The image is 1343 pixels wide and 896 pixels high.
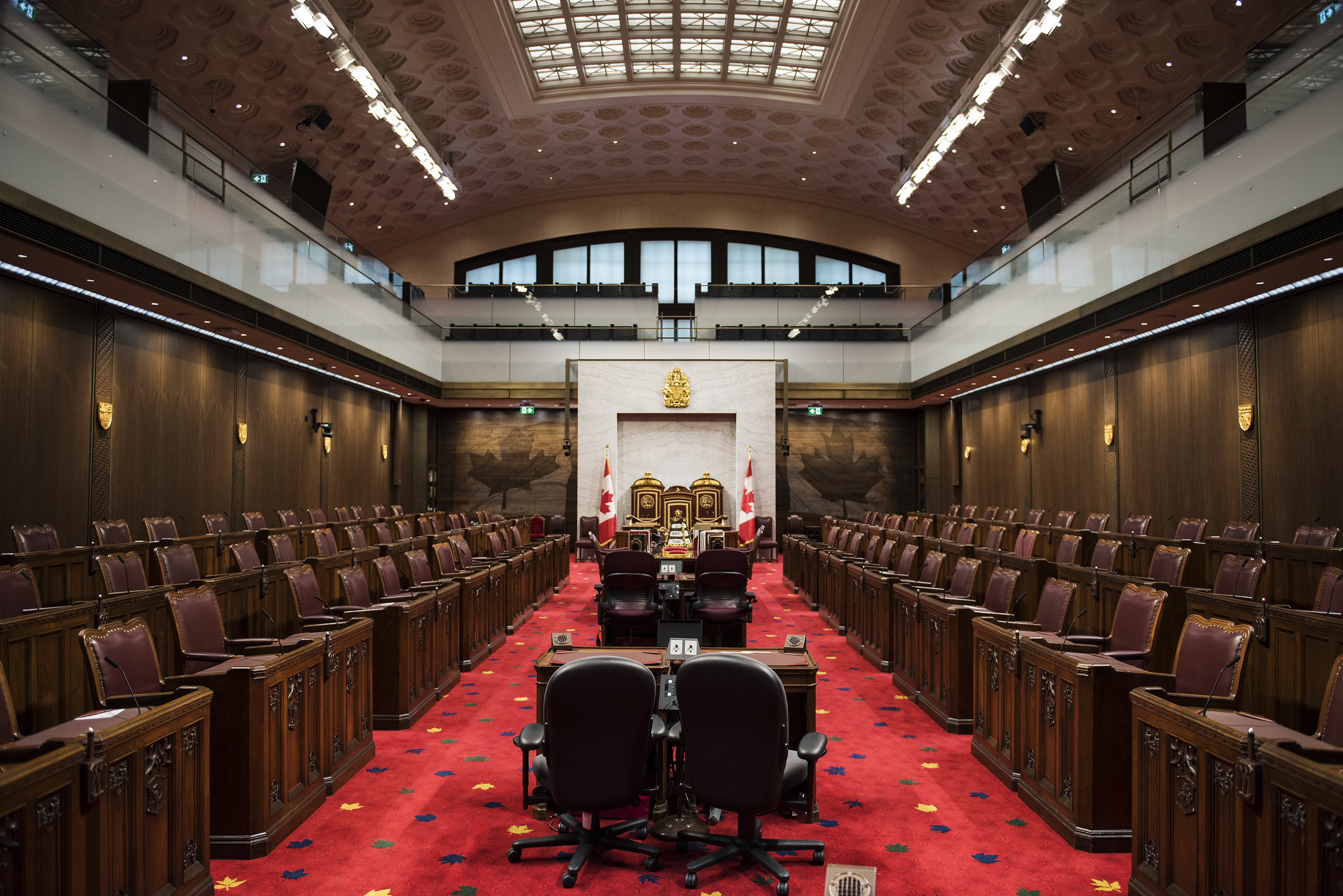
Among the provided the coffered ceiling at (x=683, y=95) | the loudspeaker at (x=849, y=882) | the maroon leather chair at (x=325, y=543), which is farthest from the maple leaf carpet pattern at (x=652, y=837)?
the coffered ceiling at (x=683, y=95)

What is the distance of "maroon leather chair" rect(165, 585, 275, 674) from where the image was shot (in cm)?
403

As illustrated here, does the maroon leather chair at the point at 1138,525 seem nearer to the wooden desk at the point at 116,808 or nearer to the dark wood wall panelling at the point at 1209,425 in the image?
the dark wood wall panelling at the point at 1209,425

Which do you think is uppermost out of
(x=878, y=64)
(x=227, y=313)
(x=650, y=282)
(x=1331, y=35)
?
(x=878, y=64)

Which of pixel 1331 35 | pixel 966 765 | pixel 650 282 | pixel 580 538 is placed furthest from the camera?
pixel 650 282

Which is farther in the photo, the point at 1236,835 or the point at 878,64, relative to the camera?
the point at 878,64

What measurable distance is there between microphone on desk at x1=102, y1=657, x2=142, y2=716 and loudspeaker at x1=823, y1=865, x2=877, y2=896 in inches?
91.2

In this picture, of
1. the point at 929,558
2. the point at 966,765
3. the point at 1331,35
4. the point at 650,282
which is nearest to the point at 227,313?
the point at 929,558

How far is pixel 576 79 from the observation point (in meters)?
16.3

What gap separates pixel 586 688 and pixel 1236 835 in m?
2.07

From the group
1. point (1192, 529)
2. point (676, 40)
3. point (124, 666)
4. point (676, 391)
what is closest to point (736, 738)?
point (124, 666)

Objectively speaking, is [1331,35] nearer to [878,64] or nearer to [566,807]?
[566,807]

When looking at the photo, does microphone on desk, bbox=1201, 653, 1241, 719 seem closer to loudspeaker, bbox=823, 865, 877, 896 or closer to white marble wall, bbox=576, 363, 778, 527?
loudspeaker, bbox=823, 865, 877, 896

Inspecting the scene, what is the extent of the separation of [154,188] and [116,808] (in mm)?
7255

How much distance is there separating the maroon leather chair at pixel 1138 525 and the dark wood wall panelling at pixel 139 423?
1203 centimetres
